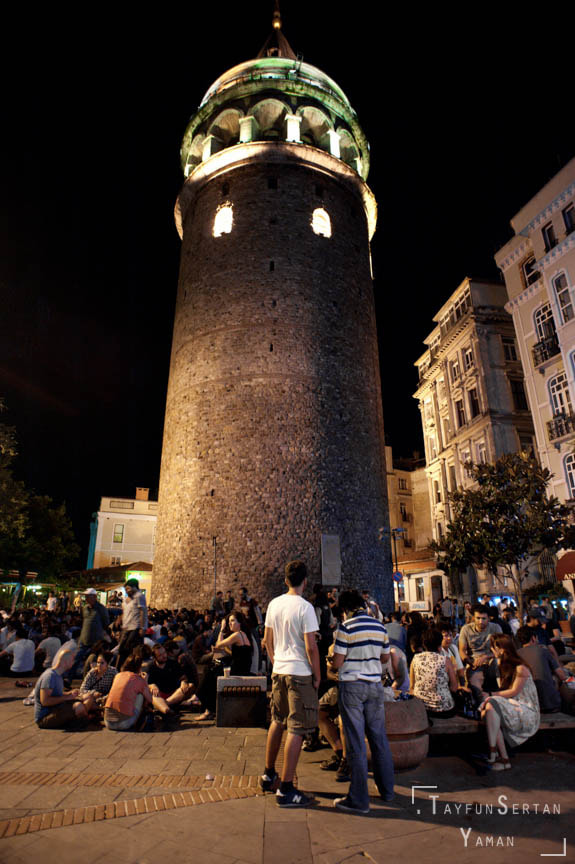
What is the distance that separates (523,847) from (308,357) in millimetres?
17255

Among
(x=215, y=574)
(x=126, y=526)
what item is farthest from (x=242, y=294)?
(x=126, y=526)

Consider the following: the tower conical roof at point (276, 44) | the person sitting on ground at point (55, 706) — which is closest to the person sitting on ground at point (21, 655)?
the person sitting on ground at point (55, 706)

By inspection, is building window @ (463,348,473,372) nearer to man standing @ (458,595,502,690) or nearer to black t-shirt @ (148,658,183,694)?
man standing @ (458,595,502,690)

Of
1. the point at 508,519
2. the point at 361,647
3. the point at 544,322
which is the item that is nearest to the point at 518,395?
the point at 544,322

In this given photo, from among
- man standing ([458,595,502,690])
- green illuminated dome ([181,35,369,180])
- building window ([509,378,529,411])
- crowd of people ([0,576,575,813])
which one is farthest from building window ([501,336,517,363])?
man standing ([458,595,502,690])

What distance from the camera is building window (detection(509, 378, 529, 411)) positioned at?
28.7 m

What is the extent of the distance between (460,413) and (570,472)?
12.6 meters

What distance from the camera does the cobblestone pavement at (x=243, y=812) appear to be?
3174 millimetres

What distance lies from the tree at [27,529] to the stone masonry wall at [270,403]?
7.56 metres

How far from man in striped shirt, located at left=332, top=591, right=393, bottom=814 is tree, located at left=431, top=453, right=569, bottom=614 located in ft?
47.1

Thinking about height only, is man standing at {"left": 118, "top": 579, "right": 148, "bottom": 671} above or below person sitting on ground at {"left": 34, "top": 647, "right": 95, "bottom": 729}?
above

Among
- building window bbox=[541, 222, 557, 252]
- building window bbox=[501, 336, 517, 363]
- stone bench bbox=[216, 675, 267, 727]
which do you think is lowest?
stone bench bbox=[216, 675, 267, 727]

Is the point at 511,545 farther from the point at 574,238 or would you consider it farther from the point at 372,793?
the point at 372,793

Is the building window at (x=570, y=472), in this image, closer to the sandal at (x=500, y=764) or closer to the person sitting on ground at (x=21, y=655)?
the sandal at (x=500, y=764)
